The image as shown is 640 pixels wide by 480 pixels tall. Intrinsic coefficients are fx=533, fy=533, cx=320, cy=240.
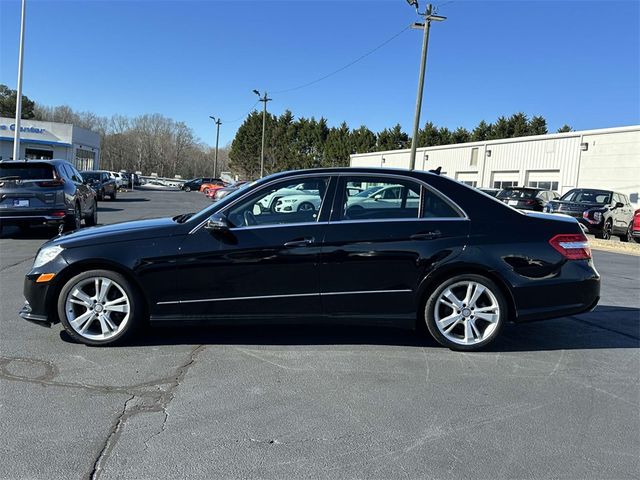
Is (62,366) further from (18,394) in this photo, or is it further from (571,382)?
(571,382)

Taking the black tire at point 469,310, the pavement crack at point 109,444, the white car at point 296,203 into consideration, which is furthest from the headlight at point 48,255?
the black tire at point 469,310

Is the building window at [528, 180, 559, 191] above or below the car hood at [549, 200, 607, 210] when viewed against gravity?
above

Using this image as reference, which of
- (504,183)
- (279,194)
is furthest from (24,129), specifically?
(279,194)

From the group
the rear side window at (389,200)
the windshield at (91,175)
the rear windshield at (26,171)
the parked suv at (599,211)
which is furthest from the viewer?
the windshield at (91,175)

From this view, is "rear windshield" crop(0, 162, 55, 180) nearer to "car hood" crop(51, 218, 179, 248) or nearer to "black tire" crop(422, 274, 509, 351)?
"car hood" crop(51, 218, 179, 248)

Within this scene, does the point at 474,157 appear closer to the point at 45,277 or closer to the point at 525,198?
the point at 525,198

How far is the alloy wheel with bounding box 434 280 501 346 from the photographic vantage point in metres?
4.75

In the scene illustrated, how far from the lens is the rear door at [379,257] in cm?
462

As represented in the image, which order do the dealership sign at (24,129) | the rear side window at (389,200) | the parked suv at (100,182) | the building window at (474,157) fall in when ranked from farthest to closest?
the dealership sign at (24,129) → the building window at (474,157) → the parked suv at (100,182) → the rear side window at (389,200)

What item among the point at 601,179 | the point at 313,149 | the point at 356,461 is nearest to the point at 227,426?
the point at 356,461

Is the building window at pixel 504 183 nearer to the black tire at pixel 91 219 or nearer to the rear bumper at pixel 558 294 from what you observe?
the black tire at pixel 91 219

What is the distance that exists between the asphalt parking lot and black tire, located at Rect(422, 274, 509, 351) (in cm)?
11

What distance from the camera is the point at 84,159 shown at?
180 feet

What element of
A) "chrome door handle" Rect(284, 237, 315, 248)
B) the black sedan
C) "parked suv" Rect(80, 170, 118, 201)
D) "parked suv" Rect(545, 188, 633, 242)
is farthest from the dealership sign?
"chrome door handle" Rect(284, 237, 315, 248)
